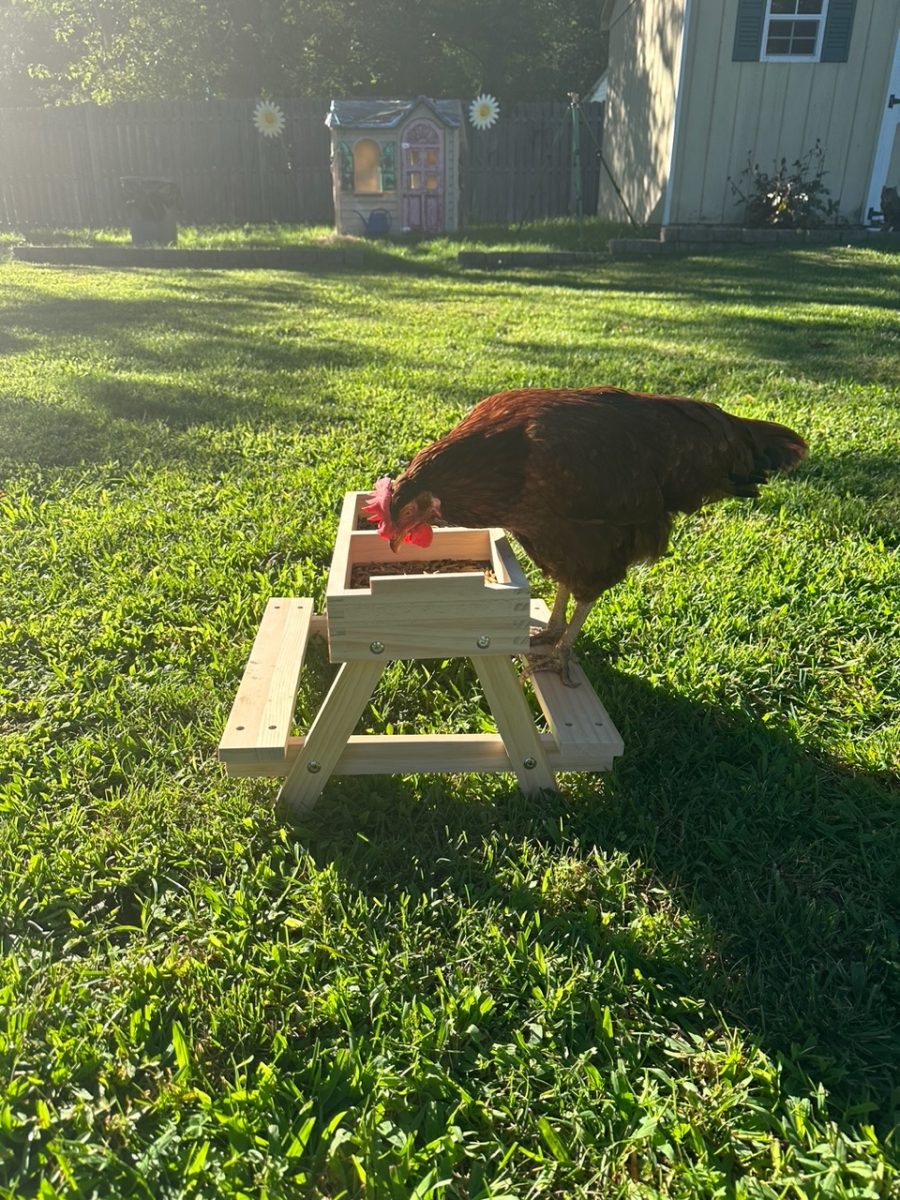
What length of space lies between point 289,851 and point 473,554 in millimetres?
1109

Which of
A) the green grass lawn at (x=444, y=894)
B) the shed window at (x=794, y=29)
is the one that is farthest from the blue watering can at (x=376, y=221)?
the green grass lawn at (x=444, y=894)

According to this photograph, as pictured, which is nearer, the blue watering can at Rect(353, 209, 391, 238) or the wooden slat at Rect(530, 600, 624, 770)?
the wooden slat at Rect(530, 600, 624, 770)

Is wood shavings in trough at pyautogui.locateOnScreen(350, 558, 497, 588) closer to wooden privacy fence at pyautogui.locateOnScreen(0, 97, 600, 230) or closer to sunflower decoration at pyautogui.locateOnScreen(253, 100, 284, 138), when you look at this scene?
wooden privacy fence at pyautogui.locateOnScreen(0, 97, 600, 230)

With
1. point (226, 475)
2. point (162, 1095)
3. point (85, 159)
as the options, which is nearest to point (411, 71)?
point (85, 159)

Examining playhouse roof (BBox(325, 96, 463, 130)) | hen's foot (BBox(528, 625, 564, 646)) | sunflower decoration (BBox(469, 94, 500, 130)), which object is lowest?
hen's foot (BBox(528, 625, 564, 646))

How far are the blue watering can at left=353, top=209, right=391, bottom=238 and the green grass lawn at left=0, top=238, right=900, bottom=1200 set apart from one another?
11836 millimetres

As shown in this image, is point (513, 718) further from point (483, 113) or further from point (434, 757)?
point (483, 113)

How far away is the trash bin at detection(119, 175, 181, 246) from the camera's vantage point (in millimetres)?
13359

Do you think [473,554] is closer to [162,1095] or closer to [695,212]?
[162,1095]

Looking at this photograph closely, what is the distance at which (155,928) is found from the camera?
1953 millimetres

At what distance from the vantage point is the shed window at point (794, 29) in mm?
11836

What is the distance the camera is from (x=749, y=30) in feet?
39.1

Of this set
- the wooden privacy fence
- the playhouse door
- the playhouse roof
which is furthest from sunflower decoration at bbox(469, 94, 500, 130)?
the playhouse door

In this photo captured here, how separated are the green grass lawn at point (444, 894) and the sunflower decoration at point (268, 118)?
1504 cm
